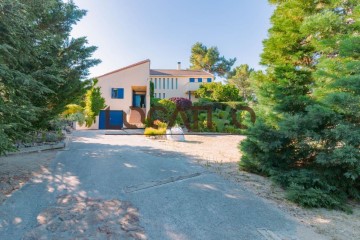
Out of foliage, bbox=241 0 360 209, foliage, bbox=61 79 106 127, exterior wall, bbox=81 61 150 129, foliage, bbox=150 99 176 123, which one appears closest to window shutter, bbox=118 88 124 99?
exterior wall, bbox=81 61 150 129

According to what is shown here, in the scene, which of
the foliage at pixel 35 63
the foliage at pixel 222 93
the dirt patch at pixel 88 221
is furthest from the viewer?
the foliage at pixel 222 93

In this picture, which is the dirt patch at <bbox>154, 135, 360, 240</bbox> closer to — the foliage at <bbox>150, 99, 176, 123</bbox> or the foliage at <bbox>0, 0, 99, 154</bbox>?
the foliage at <bbox>0, 0, 99, 154</bbox>

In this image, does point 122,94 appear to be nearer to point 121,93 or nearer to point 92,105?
point 121,93

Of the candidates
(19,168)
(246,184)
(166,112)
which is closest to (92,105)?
(166,112)

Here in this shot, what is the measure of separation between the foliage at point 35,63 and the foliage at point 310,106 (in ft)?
19.5

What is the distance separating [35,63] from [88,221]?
20.4 ft

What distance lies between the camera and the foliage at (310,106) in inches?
185

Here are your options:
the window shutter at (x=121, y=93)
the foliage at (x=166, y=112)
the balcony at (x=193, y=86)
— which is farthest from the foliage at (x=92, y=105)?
the balcony at (x=193, y=86)

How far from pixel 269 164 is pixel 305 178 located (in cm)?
107

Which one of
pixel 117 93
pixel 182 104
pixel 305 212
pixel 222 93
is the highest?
pixel 222 93

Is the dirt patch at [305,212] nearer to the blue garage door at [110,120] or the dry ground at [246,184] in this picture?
the dry ground at [246,184]

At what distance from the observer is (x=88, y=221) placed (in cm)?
375

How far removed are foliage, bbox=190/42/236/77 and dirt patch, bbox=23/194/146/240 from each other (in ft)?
143

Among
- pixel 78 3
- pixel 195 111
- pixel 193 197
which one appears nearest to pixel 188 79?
pixel 195 111
